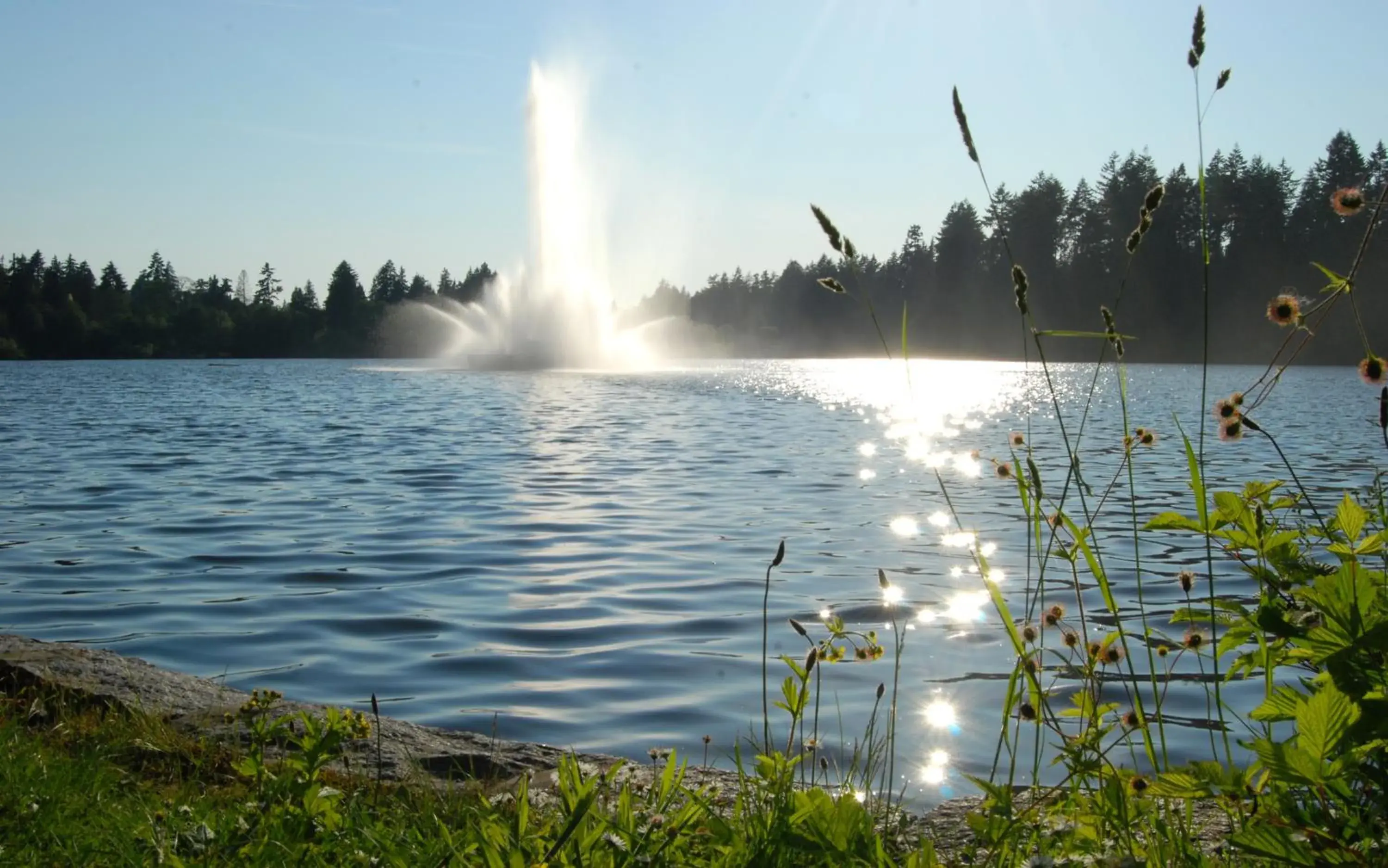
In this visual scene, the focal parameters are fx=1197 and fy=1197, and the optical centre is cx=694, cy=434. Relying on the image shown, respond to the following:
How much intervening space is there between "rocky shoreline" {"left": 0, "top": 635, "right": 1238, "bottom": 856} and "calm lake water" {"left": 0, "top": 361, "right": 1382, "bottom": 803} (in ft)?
0.99

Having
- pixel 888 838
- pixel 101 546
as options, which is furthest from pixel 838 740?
pixel 101 546

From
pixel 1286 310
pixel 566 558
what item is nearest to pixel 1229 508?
pixel 1286 310

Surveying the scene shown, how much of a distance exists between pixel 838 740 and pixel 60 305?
127 metres

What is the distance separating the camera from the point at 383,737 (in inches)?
175

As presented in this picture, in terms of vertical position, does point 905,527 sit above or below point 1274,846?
below

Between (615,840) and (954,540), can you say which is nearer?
(615,840)

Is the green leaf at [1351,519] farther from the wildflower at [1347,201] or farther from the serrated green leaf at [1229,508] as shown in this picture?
the wildflower at [1347,201]

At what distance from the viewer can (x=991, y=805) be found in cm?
235

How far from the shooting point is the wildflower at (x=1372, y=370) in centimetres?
239

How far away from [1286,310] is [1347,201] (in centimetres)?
26

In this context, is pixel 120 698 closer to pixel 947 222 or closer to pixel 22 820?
pixel 22 820

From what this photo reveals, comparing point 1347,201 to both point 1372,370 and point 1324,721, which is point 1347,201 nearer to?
point 1372,370

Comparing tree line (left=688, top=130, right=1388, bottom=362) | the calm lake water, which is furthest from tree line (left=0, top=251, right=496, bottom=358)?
the calm lake water

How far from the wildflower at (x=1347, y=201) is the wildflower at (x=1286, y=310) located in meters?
0.19
